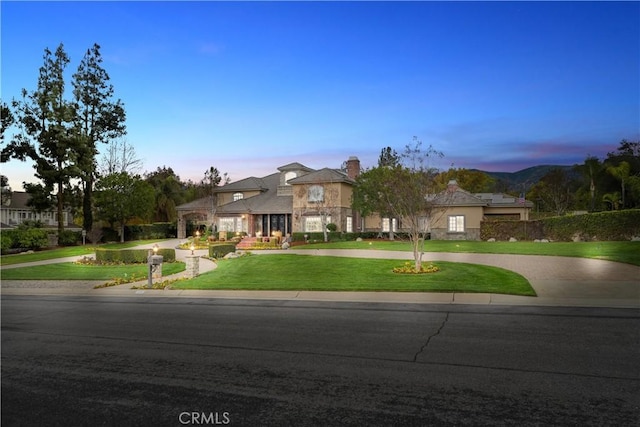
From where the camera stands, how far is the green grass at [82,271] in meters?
20.1

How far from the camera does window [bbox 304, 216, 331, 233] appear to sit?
132 ft

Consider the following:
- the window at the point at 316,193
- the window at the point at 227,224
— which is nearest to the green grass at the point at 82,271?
the window at the point at 316,193

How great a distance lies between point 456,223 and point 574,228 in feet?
33.5

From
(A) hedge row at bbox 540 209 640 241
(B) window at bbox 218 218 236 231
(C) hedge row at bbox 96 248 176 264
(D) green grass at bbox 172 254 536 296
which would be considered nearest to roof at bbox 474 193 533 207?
(A) hedge row at bbox 540 209 640 241

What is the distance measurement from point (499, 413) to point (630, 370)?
2725 millimetres

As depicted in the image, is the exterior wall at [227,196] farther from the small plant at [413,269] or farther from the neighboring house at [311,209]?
the small plant at [413,269]

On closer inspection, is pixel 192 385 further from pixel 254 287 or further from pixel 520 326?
pixel 254 287

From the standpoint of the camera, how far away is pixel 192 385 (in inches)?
231

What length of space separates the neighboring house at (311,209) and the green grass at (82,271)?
1719cm

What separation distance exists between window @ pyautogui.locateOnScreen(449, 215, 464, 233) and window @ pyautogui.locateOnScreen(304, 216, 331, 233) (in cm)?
1133

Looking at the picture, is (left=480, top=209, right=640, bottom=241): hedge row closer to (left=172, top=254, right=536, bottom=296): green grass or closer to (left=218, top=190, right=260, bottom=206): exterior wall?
(left=172, top=254, right=536, bottom=296): green grass

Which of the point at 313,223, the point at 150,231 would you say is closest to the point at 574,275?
the point at 313,223

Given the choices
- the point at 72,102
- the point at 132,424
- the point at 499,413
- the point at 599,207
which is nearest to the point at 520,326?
the point at 499,413

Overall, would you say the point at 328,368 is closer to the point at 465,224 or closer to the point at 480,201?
the point at 465,224
